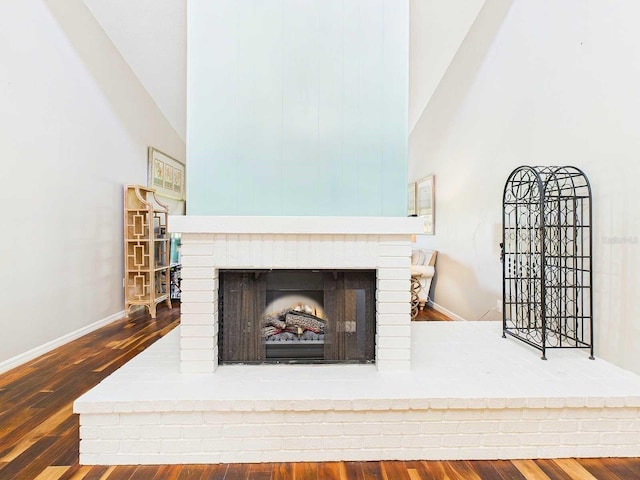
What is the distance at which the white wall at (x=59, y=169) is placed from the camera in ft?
8.34

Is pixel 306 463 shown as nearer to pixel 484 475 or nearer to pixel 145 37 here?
pixel 484 475

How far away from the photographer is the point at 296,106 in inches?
74.6

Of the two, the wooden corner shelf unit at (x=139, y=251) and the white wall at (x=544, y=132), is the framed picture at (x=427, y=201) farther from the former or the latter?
the wooden corner shelf unit at (x=139, y=251)

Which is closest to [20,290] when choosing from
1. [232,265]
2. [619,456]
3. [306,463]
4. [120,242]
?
[120,242]

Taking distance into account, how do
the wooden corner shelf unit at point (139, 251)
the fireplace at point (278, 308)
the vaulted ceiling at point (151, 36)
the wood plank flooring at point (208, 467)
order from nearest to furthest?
the wood plank flooring at point (208, 467), the fireplace at point (278, 308), the vaulted ceiling at point (151, 36), the wooden corner shelf unit at point (139, 251)

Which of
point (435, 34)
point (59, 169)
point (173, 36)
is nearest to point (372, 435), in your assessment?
point (59, 169)

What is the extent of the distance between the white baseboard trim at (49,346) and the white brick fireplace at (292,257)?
5.41ft

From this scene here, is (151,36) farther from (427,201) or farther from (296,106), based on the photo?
(427,201)

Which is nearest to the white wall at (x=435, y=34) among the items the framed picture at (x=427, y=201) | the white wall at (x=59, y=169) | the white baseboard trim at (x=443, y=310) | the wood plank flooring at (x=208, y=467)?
the framed picture at (x=427, y=201)

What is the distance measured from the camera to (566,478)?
141cm

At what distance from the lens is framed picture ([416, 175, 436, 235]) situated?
468 cm

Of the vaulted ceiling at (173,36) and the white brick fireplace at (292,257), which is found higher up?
the vaulted ceiling at (173,36)

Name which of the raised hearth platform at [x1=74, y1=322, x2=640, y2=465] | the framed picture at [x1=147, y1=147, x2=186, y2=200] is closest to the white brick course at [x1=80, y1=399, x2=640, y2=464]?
the raised hearth platform at [x1=74, y1=322, x2=640, y2=465]

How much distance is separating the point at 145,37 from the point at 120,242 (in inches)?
87.0
